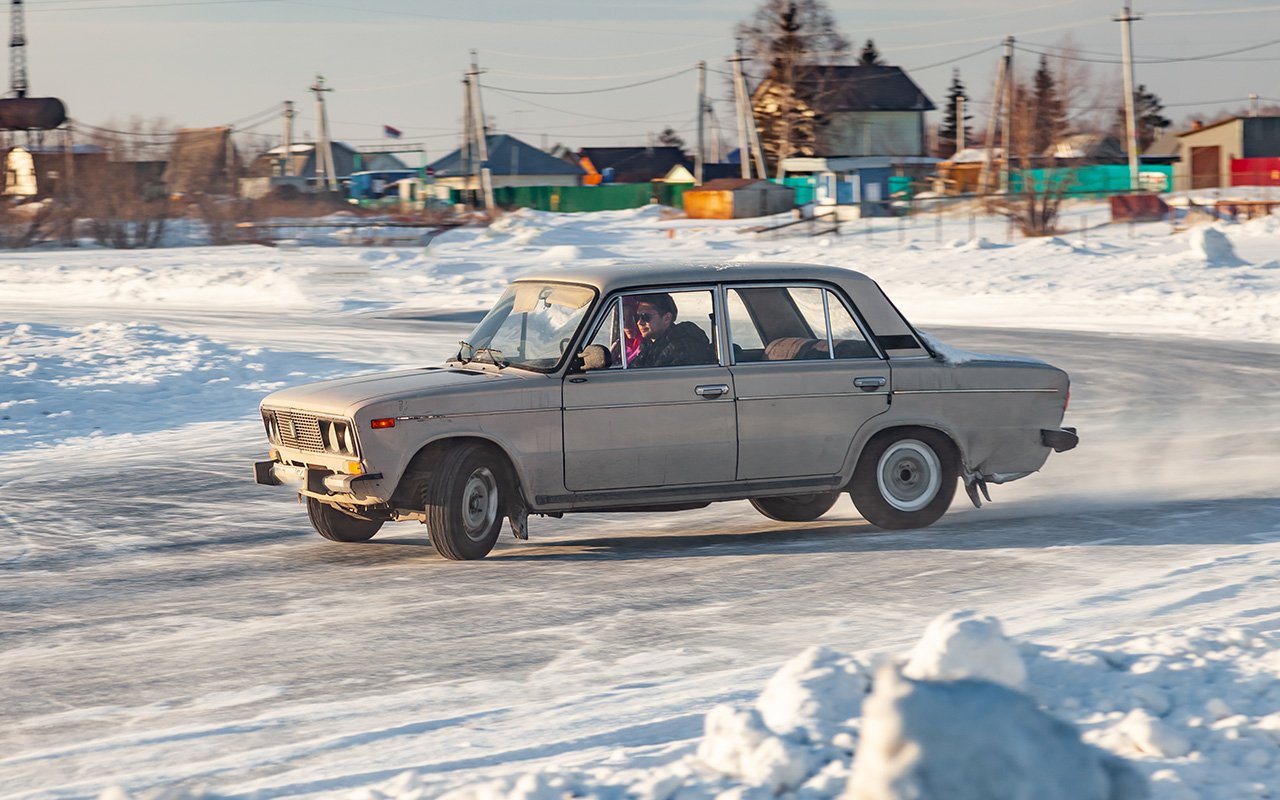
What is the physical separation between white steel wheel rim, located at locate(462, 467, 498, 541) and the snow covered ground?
0.22 meters

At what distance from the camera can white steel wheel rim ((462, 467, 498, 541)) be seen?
866 centimetres

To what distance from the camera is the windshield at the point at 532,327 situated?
9.02 metres

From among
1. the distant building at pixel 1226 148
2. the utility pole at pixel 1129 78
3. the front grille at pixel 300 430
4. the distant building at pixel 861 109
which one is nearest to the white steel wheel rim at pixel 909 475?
the front grille at pixel 300 430

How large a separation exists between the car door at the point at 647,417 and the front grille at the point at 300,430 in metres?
1.39

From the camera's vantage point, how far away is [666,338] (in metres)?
9.11

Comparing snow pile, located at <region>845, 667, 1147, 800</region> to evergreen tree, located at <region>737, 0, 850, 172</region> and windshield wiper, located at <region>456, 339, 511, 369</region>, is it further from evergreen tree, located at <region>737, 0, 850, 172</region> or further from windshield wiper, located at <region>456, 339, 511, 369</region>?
evergreen tree, located at <region>737, 0, 850, 172</region>

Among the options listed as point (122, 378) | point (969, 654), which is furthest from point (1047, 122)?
point (969, 654)

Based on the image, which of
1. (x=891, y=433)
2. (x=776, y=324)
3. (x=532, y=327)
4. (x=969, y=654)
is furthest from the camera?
(x=891, y=433)

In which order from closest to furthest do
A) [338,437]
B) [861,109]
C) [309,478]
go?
[338,437]
[309,478]
[861,109]

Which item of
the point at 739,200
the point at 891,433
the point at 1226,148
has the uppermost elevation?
the point at 1226,148

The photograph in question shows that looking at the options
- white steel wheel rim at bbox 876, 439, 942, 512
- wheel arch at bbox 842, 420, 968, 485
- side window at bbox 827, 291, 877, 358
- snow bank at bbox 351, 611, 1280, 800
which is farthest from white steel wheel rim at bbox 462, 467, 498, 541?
snow bank at bbox 351, 611, 1280, 800

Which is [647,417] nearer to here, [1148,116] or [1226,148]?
[1226,148]

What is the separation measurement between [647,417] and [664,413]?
0.11 m

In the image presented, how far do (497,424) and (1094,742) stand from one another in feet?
14.6
